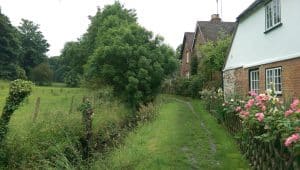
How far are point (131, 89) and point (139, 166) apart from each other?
63.6 ft

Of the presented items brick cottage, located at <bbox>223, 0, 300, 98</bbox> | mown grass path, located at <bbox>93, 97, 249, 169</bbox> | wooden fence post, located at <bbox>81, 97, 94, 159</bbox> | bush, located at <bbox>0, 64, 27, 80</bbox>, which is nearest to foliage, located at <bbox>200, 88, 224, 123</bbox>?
mown grass path, located at <bbox>93, 97, 249, 169</bbox>

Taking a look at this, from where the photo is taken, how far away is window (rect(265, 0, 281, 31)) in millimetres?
15609

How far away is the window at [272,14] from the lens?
1561cm

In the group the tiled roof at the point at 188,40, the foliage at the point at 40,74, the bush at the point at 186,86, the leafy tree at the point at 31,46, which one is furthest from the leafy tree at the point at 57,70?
the bush at the point at 186,86

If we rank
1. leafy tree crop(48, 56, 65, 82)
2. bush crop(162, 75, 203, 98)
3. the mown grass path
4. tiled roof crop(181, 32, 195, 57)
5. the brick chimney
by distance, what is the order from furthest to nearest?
1. leafy tree crop(48, 56, 65, 82)
2. tiled roof crop(181, 32, 195, 57)
3. the brick chimney
4. bush crop(162, 75, 203, 98)
5. the mown grass path

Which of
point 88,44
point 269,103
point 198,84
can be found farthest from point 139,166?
point 88,44

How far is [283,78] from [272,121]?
8.69 meters

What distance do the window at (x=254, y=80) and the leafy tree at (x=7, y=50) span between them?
2210 inches

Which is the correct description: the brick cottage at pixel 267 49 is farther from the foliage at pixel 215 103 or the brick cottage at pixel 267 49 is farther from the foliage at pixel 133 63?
the foliage at pixel 133 63

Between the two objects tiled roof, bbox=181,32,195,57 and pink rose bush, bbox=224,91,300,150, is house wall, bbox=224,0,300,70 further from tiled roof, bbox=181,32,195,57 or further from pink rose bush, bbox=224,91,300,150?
tiled roof, bbox=181,32,195,57

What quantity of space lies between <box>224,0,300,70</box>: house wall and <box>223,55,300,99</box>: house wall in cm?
23

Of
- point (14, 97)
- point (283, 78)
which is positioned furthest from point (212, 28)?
point (14, 97)

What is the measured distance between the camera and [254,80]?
753 inches

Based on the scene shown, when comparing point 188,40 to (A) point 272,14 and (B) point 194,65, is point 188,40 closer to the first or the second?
(B) point 194,65
